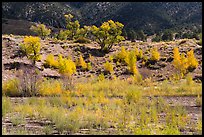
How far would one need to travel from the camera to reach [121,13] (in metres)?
164

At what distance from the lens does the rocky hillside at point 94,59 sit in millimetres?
43013

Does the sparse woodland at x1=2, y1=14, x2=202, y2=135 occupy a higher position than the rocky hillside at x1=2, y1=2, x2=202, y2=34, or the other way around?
the rocky hillside at x1=2, y1=2, x2=202, y2=34

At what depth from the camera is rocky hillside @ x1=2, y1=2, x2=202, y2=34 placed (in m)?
152

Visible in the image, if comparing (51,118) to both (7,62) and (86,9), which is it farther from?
(86,9)

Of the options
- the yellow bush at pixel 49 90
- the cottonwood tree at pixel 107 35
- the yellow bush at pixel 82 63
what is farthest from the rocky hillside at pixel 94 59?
the yellow bush at pixel 49 90

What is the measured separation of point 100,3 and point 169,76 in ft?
476

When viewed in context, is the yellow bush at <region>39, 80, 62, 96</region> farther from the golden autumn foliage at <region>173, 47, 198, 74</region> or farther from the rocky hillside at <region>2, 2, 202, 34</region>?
the rocky hillside at <region>2, 2, 202, 34</region>

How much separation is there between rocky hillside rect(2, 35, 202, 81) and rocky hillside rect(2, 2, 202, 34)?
8798 centimetres

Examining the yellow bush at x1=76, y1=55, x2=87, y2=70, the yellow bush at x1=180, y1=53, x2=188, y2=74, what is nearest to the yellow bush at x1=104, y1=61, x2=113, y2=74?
the yellow bush at x1=76, y1=55, x2=87, y2=70

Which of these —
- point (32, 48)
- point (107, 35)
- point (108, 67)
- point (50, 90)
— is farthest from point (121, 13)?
point (50, 90)

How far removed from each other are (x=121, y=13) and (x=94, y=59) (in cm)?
11669

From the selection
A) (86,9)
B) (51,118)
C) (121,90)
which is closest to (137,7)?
(86,9)

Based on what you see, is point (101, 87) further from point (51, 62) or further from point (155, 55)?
point (155, 55)

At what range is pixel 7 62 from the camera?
4472cm
